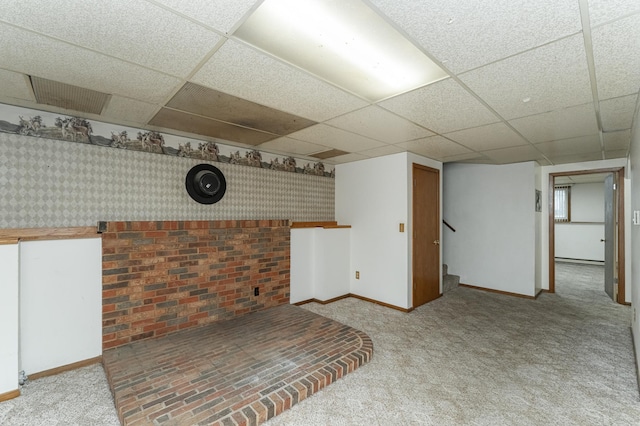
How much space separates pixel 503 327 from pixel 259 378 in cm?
296

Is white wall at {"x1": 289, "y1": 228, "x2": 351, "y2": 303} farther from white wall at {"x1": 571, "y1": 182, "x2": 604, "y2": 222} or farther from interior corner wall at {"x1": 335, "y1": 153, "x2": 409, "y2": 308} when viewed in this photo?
white wall at {"x1": 571, "y1": 182, "x2": 604, "y2": 222}

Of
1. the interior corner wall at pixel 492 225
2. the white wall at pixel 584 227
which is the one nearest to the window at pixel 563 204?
the white wall at pixel 584 227

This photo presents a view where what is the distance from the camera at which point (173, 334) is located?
9.96 feet

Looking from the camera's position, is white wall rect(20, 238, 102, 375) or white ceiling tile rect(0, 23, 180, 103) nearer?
white ceiling tile rect(0, 23, 180, 103)

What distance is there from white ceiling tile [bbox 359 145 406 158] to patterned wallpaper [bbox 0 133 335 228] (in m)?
1.49

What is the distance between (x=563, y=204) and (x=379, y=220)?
7245mm

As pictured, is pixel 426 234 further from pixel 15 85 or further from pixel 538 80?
pixel 15 85

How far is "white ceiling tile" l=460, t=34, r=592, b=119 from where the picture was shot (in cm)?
161

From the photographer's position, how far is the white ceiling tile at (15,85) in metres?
1.90

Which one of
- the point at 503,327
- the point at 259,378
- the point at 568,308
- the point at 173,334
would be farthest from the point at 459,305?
the point at 173,334

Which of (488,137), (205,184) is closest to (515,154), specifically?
(488,137)

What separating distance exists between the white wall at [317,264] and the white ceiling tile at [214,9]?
307 cm

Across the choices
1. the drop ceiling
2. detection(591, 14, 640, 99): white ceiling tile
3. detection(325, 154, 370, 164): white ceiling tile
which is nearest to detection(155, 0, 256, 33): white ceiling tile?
the drop ceiling

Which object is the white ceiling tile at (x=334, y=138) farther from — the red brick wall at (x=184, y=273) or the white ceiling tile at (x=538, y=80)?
the white ceiling tile at (x=538, y=80)
